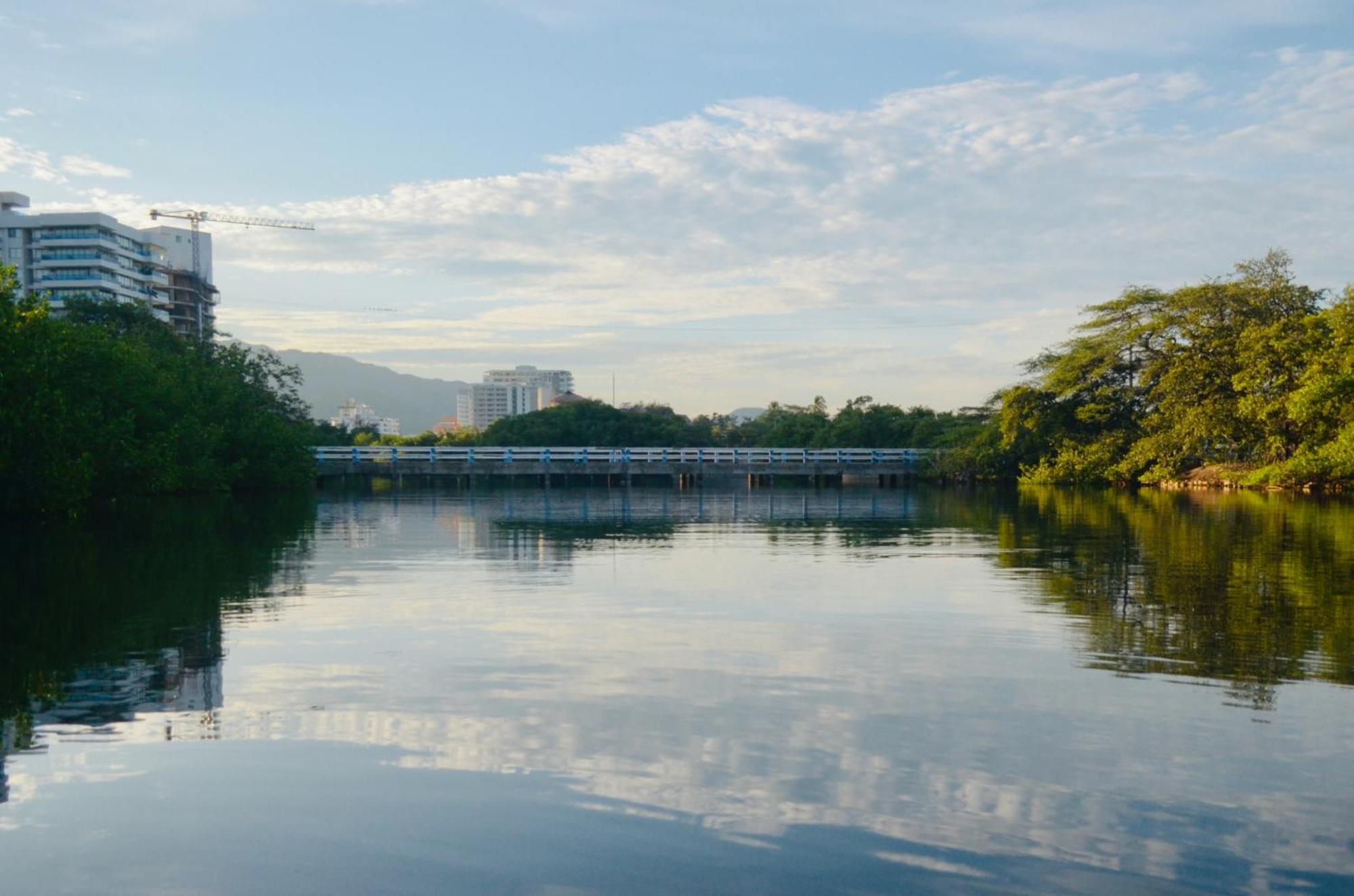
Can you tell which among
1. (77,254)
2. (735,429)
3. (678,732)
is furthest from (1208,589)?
(77,254)

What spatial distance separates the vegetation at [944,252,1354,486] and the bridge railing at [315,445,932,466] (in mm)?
5277

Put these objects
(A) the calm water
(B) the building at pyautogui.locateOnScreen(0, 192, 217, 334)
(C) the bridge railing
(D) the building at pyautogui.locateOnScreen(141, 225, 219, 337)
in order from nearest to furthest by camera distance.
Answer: (A) the calm water < (C) the bridge railing < (B) the building at pyautogui.locateOnScreen(0, 192, 217, 334) < (D) the building at pyautogui.locateOnScreen(141, 225, 219, 337)

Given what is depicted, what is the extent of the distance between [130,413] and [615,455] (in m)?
33.7

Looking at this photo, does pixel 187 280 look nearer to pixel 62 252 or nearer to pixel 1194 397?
pixel 62 252

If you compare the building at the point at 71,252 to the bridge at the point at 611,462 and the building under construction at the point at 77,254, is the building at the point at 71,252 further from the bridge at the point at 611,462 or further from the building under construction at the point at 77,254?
the bridge at the point at 611,462

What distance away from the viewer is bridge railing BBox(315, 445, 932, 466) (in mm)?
59438

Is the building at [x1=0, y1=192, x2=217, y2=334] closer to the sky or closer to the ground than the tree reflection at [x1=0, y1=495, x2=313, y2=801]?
closer to the sky

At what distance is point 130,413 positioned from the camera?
30.3m

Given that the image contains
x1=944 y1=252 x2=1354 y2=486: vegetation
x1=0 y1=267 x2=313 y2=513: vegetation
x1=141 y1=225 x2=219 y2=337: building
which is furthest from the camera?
x1=141 y1=225 x2=219 y2=337: building

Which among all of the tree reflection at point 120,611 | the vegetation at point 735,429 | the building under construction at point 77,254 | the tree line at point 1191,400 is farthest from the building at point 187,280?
the tree reflection at point 120,611

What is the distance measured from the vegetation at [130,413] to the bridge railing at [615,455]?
3.35 metres

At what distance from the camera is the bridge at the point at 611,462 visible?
5875 cm

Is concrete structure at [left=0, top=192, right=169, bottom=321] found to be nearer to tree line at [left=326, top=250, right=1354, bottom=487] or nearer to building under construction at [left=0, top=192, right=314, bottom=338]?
building under construction at [left=0, top=192, right=314, bottom=338]

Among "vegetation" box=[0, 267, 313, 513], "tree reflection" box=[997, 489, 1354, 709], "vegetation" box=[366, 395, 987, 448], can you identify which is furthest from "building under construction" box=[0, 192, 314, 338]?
"tree reflection" box=[997, 489, 1354, 709]
